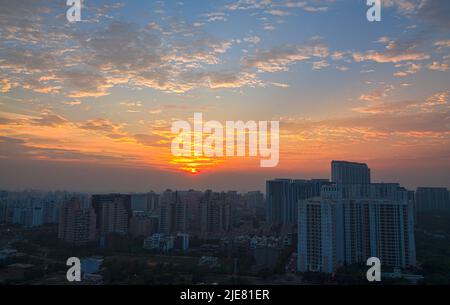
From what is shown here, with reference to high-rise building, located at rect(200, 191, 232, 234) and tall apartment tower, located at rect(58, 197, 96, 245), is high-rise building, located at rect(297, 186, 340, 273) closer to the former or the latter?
high-rise building, located at rect(200, 191, 232, 234)

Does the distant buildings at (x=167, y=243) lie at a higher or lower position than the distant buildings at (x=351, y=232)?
lower

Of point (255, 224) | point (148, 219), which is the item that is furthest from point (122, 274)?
point (255, 224)

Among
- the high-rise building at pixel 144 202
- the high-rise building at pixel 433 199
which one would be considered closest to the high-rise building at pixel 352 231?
the high-rise building at pixel 144 202

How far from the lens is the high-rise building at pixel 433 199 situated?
1451 centimetres

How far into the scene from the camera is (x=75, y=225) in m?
8.06

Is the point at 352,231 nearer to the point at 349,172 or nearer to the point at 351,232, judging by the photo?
the point at 351,232

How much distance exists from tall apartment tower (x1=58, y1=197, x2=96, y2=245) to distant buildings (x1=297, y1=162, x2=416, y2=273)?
550 cm

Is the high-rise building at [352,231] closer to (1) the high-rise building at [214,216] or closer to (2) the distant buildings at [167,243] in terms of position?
A: (2) the distant buildings at [167,243]

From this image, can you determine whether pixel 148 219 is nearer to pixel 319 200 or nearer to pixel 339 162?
pixel 319 200

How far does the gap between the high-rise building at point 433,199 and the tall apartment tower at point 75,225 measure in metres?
13.6

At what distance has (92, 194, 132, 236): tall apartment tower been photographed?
9385 mm
